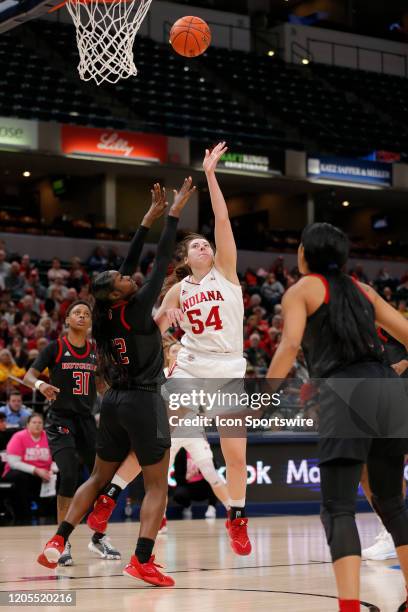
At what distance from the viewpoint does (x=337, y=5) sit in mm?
35688

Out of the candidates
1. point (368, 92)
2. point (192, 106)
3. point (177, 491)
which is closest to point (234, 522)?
point (177, 491)

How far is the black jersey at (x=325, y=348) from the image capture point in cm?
411

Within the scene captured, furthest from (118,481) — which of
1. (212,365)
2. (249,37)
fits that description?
(249,37)

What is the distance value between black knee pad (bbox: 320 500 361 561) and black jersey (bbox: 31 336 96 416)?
3.82 meters

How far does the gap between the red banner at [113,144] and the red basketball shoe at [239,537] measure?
56.8 ft

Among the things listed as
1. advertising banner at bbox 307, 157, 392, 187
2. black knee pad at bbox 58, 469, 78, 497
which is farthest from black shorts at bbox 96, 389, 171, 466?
advertising banner at bbox 307, 157, 392, 187

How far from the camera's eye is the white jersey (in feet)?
21.8

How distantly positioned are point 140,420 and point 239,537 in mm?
1335

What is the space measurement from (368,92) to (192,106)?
25.5 feet

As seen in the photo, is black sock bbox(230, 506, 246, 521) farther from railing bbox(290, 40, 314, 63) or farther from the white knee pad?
railing bbox(290, 40, 314, 63)

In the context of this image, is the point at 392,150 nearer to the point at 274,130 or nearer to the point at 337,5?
the point at 274,130

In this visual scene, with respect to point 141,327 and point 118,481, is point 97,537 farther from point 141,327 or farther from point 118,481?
point 141,327

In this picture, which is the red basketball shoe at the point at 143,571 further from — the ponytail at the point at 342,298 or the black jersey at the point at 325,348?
the ponytail at the point at 342,298

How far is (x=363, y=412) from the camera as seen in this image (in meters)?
4.09
